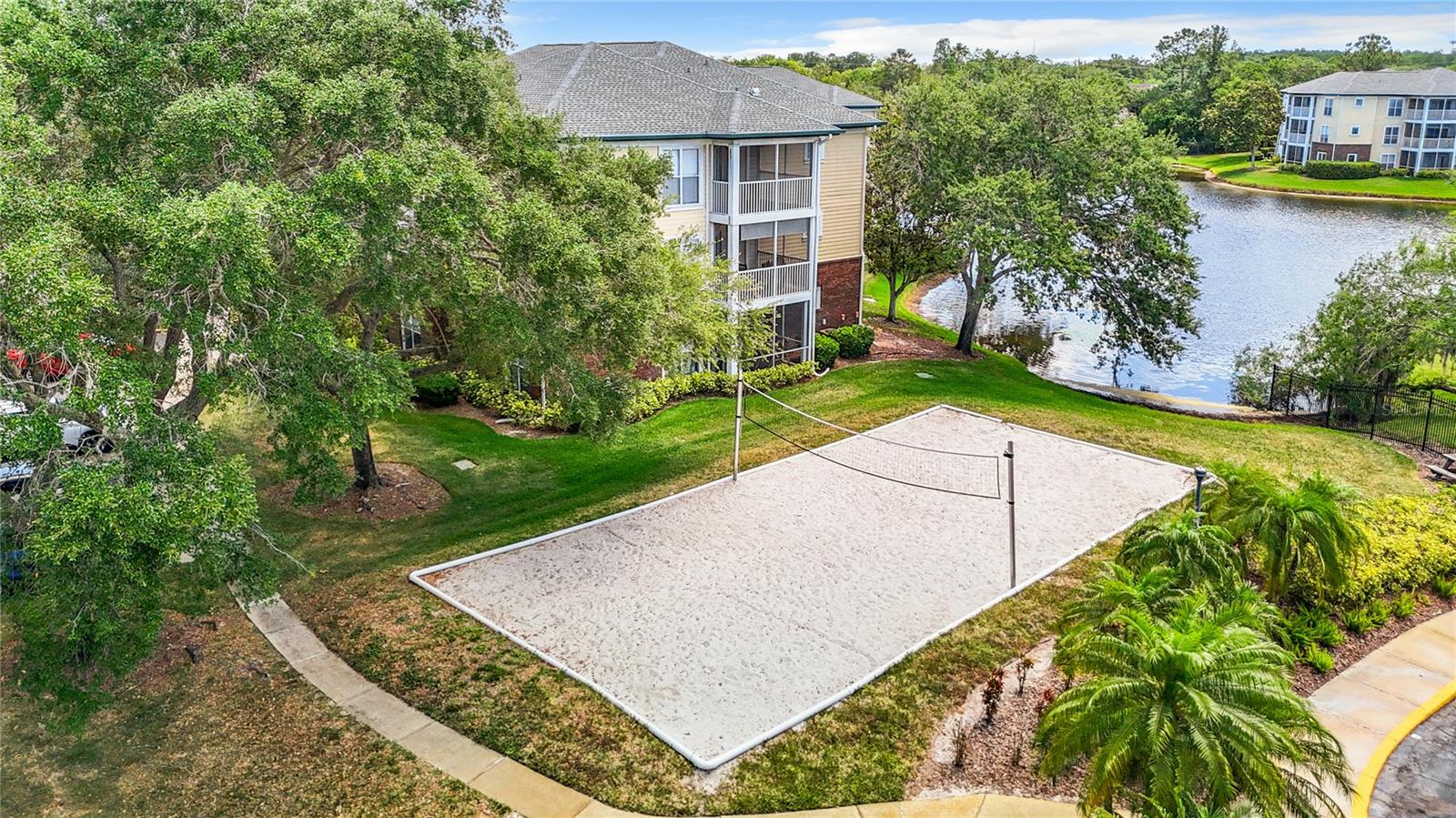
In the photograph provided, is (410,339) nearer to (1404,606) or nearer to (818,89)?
(818,89)

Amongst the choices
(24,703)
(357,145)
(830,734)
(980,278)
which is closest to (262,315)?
(357,145)

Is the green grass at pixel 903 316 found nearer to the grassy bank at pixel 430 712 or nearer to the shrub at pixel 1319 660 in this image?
the grassy bank at pixel 430 712

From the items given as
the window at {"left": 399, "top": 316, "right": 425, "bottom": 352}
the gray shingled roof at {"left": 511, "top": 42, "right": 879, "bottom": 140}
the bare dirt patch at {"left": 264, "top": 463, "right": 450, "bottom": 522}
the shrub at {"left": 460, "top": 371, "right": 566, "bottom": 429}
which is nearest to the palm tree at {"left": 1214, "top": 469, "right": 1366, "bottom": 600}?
the bare dirt patch at {"left": 264, "top": 463, "right": 450, "bottom": 522}

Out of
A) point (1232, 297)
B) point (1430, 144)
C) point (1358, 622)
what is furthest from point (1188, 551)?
point (1430, 144)

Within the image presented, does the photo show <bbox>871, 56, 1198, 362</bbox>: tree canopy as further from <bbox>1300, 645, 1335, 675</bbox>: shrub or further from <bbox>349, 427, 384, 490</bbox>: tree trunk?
<bbox>349, 427, 384, 490</bbox>: tree trunk

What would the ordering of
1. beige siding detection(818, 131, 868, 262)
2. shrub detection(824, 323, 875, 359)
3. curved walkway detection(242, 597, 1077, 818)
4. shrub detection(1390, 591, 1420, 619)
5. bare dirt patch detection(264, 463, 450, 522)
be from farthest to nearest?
1. beige siding detection(818, 131, 868, 262)
2. shrub detection(824, 323, 875, 359)
3. bare dirt patch detection(264, 463, 450, 522)
4. shrub detection(1390, 591, 1420, 619)
5. curved walkway detection(242, 597, 1077, 818)

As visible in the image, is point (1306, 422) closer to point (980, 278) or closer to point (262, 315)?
point (980, 278)
